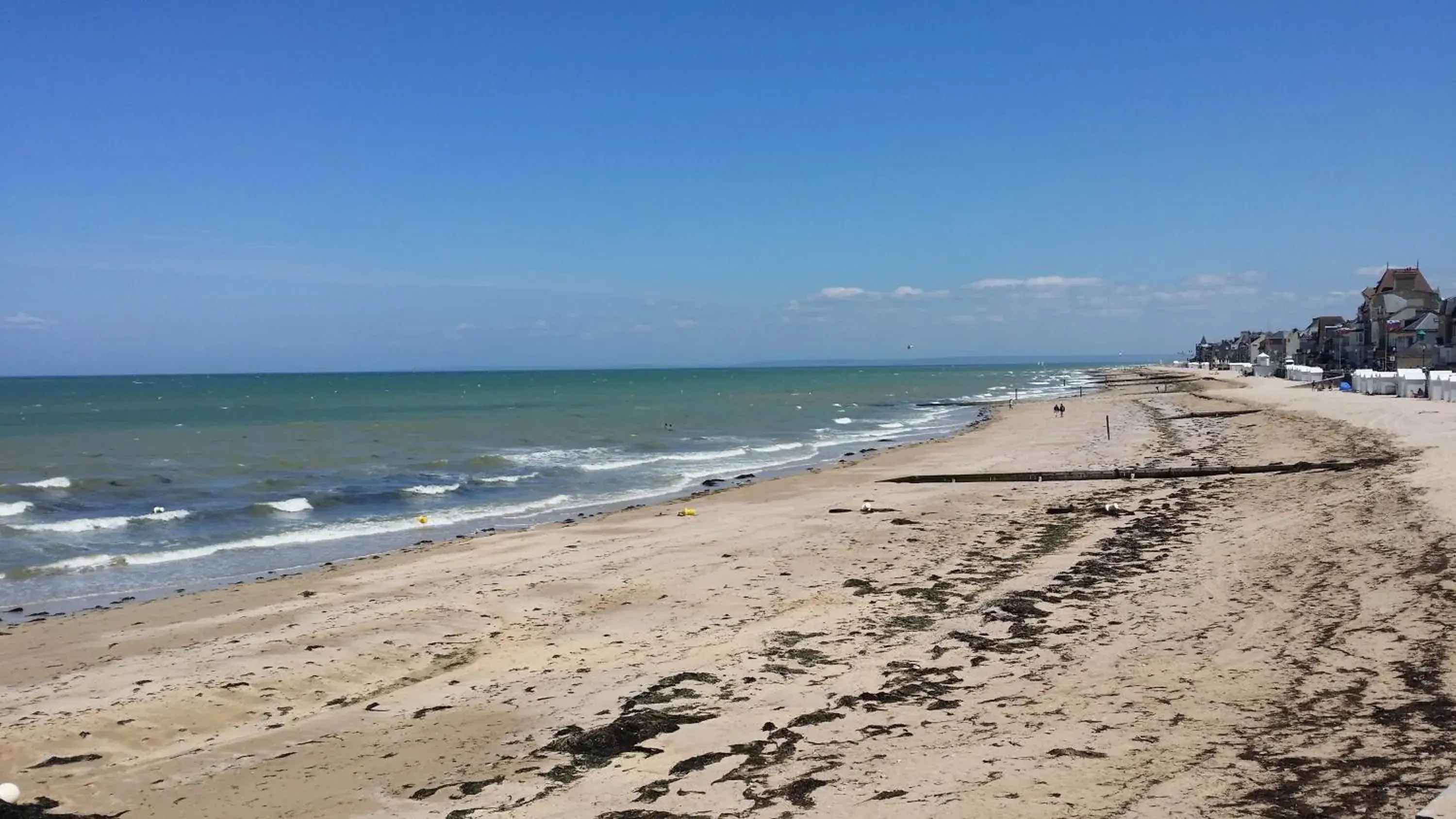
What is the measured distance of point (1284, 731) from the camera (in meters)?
6.05

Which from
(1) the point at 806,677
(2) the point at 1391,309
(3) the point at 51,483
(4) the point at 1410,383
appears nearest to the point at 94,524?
(3) the point at 51,483

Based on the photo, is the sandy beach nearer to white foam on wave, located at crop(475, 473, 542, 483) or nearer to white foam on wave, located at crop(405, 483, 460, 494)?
white foam on wave, located at crop(405, 483, 460, 494)

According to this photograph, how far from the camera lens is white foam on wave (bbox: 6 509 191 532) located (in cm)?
2058

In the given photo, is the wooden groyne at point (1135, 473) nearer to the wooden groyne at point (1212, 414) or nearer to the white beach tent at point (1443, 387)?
the white beach tent at point (1443, 387)

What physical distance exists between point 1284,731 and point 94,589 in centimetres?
1698

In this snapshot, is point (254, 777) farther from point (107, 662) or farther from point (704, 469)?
point (704, 469)

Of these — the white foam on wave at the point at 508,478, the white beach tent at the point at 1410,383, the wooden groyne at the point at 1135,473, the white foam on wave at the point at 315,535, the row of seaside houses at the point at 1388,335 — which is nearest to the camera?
the white foam on wave at the point at 315,535

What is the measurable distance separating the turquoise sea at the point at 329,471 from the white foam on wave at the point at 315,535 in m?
0.07

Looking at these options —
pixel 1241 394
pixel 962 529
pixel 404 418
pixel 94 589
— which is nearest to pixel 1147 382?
pixel 1241 394

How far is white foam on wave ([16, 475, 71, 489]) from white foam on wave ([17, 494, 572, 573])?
Result: 7.85 meters

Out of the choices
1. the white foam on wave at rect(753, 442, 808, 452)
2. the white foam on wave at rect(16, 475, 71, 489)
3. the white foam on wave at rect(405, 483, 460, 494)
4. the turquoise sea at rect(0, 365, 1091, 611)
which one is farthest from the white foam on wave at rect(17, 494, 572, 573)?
the white foam on wave at rect(753, 442, 808, 452)

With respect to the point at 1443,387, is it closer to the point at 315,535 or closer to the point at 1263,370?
the point at 315,535

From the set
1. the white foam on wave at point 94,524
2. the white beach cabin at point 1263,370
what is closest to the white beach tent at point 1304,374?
the white beach cabin at point 1263,370

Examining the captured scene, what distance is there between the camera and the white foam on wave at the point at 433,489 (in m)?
26.3
